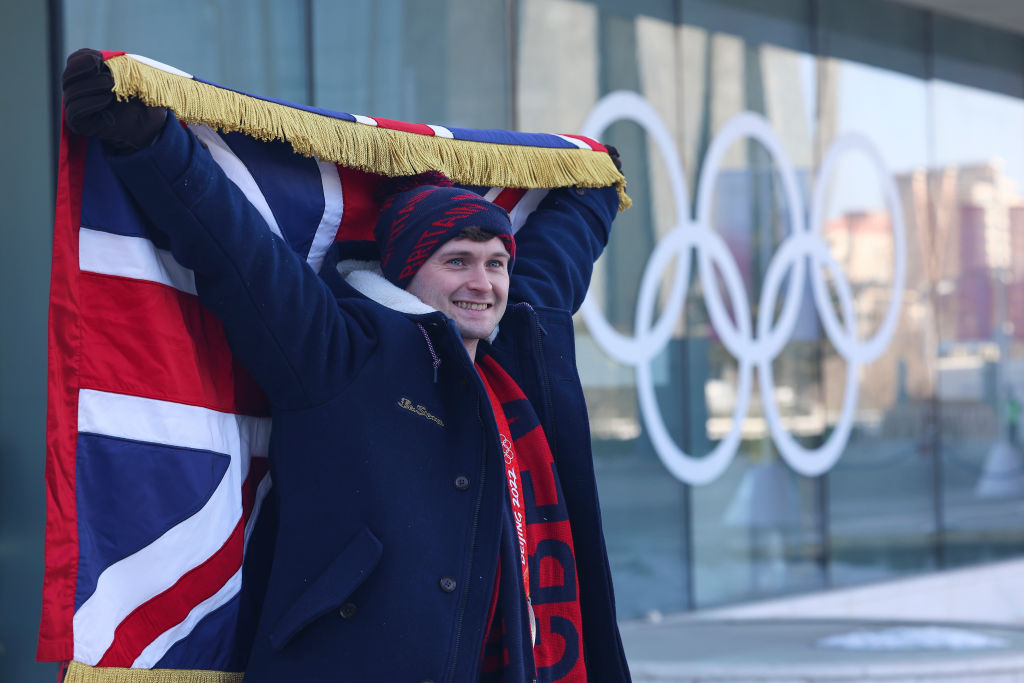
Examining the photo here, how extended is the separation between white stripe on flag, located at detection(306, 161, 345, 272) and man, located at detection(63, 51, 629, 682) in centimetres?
3

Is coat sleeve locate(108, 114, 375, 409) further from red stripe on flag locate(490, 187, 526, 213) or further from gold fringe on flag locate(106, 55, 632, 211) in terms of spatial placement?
red stripe on flag locate(490, 187, 526, 213)

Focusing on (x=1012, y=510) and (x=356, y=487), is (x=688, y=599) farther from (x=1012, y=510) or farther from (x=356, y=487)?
(x=356, y=487)

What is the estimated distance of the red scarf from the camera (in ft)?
6.59

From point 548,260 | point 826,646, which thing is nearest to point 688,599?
point 826,646

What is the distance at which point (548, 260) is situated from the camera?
235 cm

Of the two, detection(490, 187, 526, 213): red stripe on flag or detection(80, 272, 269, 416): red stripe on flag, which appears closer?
detection(80, 272, 269, 416): red stripe on flag

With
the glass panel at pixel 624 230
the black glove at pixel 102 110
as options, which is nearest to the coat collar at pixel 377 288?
the black glove at pixel 102 110

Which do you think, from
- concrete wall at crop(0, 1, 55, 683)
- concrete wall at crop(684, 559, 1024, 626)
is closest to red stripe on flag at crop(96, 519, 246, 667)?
concrete wall at crop(0, 1, 55, 683)

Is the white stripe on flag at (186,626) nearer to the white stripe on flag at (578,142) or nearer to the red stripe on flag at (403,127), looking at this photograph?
the red stripe on flag at (403,127)

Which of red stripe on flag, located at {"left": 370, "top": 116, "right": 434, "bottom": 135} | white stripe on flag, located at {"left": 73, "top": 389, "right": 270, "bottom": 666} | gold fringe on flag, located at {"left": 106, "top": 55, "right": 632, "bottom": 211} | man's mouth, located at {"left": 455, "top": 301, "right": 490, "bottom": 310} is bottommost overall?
white stripe on flag, located at {"left": 73, "top": 389, "right": 270, "bottom": 666}

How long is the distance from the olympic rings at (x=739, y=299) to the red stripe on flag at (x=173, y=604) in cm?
443

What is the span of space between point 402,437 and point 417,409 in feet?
0.18

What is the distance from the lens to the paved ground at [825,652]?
147 inches

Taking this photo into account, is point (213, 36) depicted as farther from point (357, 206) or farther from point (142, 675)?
point (142, 675)
